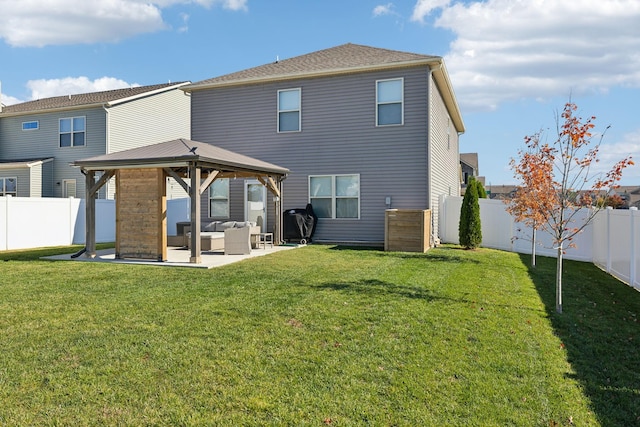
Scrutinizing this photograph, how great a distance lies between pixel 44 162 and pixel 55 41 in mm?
5594

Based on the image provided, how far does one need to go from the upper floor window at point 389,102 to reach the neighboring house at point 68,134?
959cm

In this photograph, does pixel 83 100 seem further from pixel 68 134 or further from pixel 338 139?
pixel 338 139

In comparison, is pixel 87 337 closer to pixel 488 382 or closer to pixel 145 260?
pixel 488 382

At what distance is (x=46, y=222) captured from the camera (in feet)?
45.0

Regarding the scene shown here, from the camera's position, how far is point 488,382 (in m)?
3.42

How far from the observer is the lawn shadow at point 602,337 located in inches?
127

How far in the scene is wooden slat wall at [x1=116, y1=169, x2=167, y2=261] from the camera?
9.62 metres

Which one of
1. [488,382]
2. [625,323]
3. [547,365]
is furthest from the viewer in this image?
[625,323]

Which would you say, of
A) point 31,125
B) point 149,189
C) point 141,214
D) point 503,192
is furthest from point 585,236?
point 31,125

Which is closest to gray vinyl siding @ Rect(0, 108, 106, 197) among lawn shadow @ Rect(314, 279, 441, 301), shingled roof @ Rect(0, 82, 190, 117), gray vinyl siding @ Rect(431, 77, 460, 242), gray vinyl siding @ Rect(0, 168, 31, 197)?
shingled roof @ Rect(0, 82, 190, 117)

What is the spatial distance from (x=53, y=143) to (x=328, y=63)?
14387 millimetres

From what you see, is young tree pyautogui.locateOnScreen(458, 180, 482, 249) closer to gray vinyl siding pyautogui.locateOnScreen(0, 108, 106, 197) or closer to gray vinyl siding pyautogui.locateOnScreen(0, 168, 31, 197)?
gray vinyl siding pyautogui.locateOnScreen(0, 108, 106, 197)

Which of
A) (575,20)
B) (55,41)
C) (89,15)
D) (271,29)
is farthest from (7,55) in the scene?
(575,20)

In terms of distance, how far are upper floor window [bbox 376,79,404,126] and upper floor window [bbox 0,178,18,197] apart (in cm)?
1716
